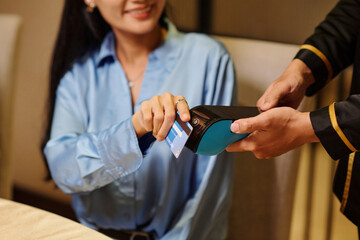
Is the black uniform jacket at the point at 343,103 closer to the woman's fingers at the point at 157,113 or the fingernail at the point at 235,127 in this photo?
the fingernail at the point at 235,127

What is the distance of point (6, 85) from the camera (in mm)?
1578

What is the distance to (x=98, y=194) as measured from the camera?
128 centimetres

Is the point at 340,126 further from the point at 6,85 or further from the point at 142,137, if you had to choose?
the point at 6,85

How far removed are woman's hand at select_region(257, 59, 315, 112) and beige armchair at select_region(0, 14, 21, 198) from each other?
37.2 inches

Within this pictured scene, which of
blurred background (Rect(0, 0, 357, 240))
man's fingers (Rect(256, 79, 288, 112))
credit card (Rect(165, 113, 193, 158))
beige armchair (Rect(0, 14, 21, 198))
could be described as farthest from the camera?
beige armchair (Rect(0, 14, 21, 198))

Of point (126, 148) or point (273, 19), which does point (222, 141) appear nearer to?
point (126, 148)

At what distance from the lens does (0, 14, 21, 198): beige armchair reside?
1.55 metres

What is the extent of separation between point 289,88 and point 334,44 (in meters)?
0.17

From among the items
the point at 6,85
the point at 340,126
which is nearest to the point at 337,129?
the point at 340,126

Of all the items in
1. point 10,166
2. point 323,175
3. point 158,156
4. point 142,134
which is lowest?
point 10,166

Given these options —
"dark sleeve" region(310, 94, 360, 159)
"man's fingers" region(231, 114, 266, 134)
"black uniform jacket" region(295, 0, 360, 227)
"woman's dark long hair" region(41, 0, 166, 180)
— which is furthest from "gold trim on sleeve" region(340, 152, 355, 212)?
"woman's dark long hair" region(41, 0, 166, 180)

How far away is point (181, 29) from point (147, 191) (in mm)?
824

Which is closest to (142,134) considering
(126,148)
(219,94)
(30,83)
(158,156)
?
(126,148)

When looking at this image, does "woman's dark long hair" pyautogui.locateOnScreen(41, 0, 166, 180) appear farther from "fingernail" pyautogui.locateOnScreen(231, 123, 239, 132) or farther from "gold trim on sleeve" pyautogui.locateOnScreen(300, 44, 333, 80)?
"fingernail" pyautogui.locateOnScreen(231, 123, 239, 132)
